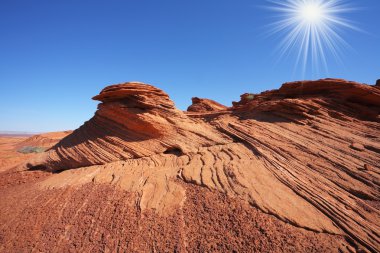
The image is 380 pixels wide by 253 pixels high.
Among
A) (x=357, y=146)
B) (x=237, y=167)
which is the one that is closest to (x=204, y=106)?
(x=237, y=167)

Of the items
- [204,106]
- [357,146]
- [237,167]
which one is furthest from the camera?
[204,106]

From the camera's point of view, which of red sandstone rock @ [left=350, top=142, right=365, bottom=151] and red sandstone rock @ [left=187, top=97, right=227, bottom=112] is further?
red sandstone rock @ [left=187, top=97, right=227, bottom=112]

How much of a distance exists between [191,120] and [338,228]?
824cm

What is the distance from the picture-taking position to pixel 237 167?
7.59 metres

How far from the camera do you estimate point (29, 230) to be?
21.5ft

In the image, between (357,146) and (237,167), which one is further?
(357,146)

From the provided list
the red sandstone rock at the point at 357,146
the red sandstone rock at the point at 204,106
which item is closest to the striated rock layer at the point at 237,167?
the red sandstone rock at the point at 357,146

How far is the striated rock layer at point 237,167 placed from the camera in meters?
5.22

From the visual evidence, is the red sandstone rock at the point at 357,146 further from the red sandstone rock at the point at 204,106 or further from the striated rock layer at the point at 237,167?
the red sandstone rock at the point at 204,106

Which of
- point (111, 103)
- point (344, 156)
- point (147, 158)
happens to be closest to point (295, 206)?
point (344, 156)

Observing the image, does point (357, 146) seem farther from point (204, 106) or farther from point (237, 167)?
point (204, 106)

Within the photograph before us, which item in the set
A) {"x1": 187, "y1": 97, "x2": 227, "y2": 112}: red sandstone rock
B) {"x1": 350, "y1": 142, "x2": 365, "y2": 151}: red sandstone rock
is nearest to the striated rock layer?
{"x1": 350, "y1": 142, "x2": 365, "y2": 151}: red sandstone rock

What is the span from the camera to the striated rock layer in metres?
5.22

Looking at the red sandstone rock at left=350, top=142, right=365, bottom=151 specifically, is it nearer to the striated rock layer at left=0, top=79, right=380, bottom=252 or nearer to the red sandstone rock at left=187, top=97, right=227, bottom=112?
the striated rock layer at left=0, top=79, right=380, bottom=252
